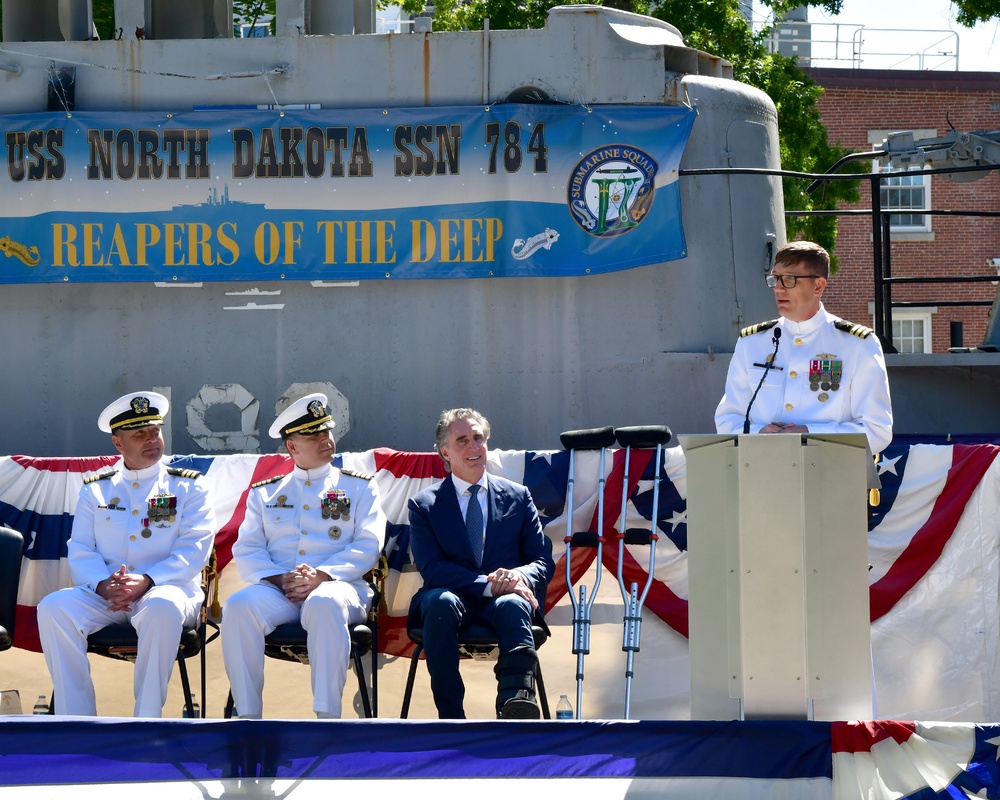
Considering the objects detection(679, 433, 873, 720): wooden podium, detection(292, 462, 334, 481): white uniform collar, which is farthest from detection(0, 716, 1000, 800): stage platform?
detection(292, 462, 334, 481): white uniform collar

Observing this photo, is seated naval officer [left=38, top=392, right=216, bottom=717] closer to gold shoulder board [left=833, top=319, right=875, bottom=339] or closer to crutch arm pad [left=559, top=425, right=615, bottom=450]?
crutch arm pad [left=559, top=425, right=615, bottom=450]

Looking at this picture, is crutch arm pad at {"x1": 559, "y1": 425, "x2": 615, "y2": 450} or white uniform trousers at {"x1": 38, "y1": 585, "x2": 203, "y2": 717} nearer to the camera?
white uniform trousers at {"x1": 38, "y1": 585, "x2": 203, "y2": 717}

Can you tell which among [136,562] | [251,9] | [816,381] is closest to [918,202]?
[251,9]

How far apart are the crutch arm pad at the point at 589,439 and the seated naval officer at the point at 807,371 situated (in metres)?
0.91

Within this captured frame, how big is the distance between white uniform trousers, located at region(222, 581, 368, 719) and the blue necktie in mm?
572

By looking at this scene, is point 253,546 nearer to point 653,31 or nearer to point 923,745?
point 923,745

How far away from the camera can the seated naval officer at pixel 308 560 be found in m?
5.32

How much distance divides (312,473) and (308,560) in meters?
0.43

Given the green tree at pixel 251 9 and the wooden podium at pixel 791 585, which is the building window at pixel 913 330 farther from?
the wooden podium at pixel 791 585

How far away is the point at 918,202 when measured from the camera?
24.0 meters

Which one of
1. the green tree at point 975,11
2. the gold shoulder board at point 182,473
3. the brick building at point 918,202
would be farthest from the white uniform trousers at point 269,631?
the brick building at point 918,202

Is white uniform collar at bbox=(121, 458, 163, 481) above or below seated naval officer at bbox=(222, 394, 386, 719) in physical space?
above

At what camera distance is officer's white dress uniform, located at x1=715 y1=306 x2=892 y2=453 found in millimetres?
5008

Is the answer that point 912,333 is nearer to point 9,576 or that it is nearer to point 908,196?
point 908,196
